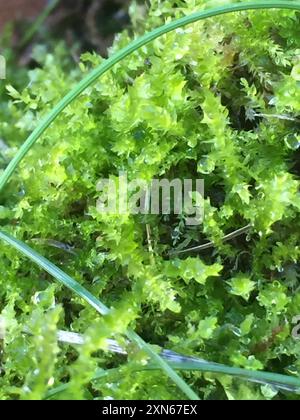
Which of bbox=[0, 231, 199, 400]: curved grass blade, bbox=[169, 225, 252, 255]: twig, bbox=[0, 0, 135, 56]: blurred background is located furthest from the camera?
bbox=[0, 0, 135, 56]: blurred background

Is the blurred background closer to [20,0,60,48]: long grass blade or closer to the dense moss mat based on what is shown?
[20,0,60,48]: long grass blade

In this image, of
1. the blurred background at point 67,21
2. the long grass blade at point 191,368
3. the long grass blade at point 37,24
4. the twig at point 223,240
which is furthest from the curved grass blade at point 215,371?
the long grass blade at point 37,24

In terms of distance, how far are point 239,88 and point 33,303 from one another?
0.42 metres

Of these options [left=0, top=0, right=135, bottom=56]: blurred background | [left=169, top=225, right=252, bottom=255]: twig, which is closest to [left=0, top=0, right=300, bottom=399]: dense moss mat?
[left=169, top=225, right=252, bottom=255]: twig

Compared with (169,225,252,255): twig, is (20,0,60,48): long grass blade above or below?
above

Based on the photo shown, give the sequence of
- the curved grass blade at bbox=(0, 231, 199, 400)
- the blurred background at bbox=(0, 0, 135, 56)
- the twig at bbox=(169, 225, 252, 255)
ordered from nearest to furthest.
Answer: the curved grass blade at bbox=(0, 231, 199, 400) < the twig at bbox=(169, 225, 252, 255) < the blurred background at bbox=(0, 0, 135, 56)

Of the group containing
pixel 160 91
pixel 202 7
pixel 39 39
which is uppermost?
pixel 39 39

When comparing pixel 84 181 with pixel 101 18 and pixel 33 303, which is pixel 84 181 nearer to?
pixel 33 303

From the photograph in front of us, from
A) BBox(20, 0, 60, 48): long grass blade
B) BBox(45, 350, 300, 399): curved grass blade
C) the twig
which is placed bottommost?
BBox(45, 350, 300, 399): curved grass blade

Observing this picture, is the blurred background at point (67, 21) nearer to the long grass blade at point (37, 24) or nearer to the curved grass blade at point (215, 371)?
the long grass blade at point (37, 24)

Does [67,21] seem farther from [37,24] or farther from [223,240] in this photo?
[223,240]

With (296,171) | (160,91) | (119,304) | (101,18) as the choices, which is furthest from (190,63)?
(101,18)

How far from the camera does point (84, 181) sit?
825 mm

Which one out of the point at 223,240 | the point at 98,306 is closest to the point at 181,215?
the point at 223,240
